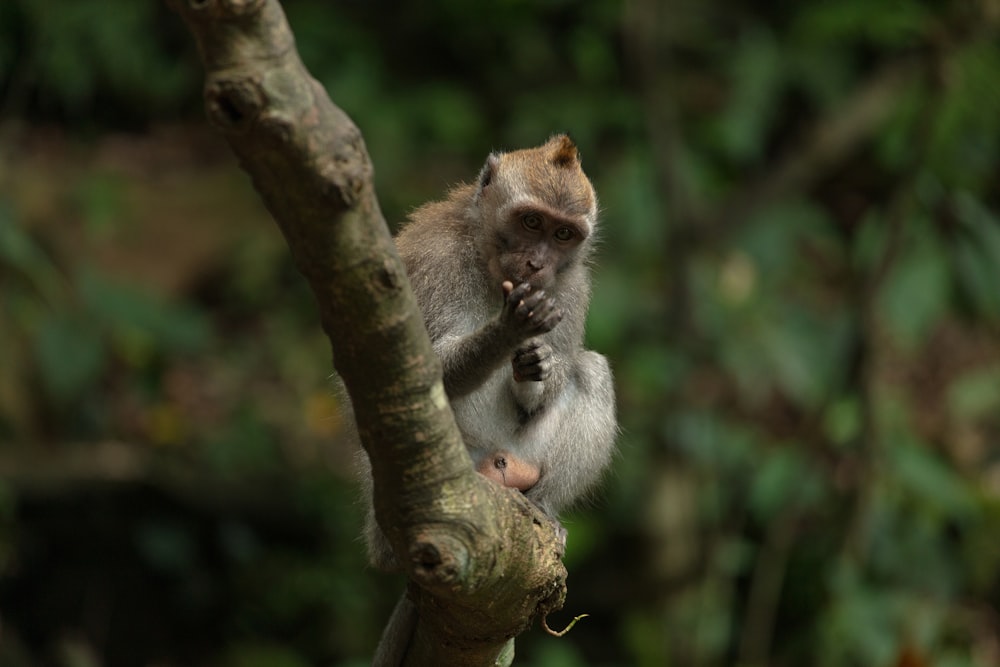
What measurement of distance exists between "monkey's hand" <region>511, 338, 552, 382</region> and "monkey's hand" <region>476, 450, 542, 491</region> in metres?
0.38

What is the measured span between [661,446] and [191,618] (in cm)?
396

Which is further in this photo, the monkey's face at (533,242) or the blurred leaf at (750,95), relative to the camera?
the blurred leaf at (750,95)

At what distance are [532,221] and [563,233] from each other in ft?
0.49

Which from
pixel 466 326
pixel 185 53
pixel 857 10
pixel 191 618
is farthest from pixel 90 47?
pixel 466 326

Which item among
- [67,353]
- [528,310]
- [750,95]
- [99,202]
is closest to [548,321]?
[528,310]

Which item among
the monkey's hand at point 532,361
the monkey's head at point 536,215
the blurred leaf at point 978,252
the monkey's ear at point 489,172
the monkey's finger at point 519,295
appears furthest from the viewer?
the blurred leaf at point 978,252

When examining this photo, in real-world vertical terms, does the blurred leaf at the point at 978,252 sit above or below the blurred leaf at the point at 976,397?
above

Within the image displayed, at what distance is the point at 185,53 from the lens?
41.1ft

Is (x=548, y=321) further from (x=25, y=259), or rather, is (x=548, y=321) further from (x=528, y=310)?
(x=25, y=259)

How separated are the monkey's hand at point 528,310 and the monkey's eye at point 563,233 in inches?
36.4

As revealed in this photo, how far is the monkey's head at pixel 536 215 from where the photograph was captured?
4.80m

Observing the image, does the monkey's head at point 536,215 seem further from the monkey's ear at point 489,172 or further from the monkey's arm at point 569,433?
the monkey's arm at point 569,433

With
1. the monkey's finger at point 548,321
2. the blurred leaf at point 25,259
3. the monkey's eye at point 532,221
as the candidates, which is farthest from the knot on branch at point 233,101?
the blurred leaf at point 25,259

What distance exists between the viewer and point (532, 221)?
16.0 feet
